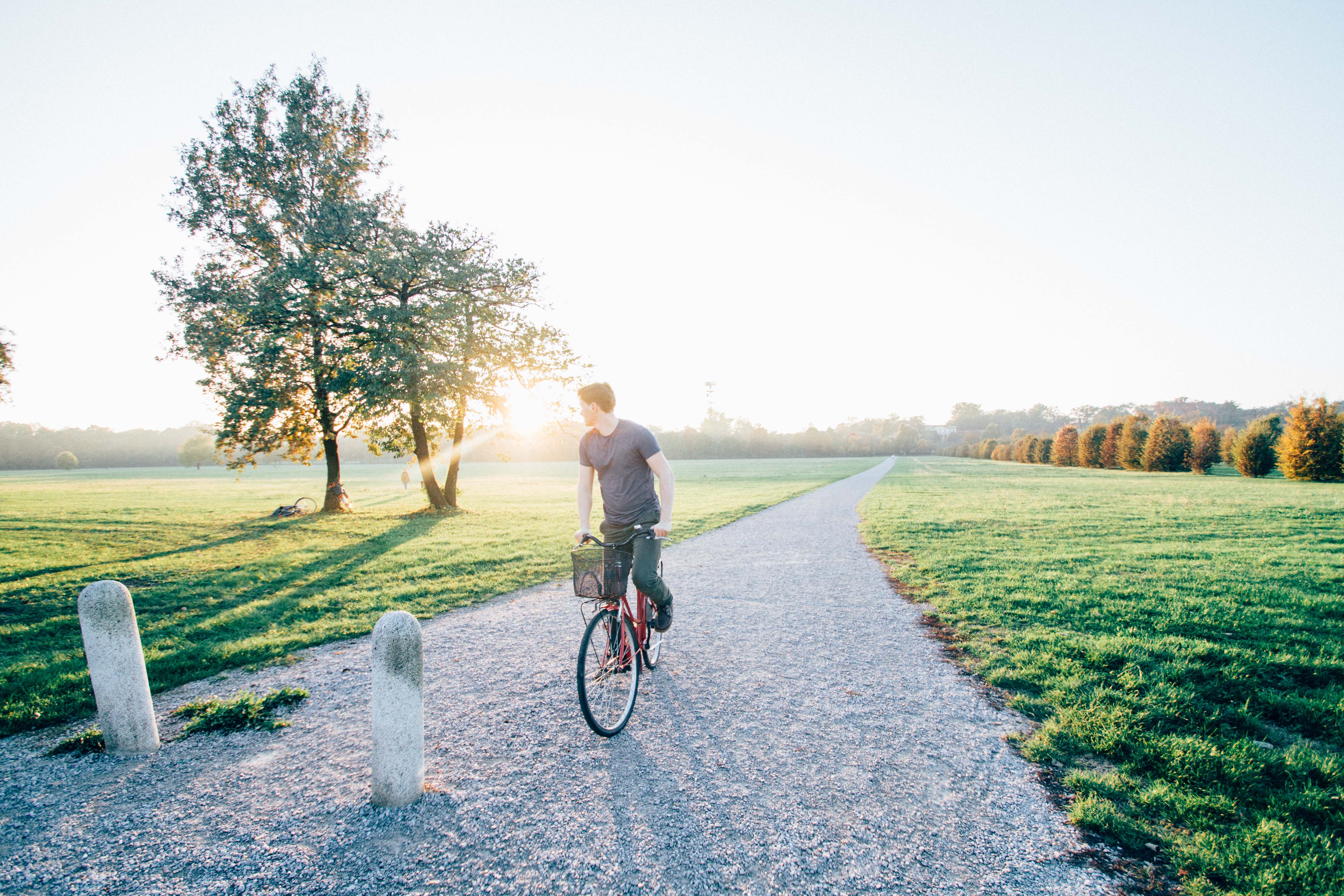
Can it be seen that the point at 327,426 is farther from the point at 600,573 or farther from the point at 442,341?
the point at 600,573

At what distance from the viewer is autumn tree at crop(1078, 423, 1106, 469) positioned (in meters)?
50.5

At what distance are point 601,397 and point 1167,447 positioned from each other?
2153 inches

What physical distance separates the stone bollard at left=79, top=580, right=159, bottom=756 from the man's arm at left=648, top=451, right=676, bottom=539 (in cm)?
326

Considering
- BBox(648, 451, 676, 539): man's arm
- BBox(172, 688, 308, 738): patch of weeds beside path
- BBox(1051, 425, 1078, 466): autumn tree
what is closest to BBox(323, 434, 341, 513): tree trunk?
BBox(172, 688, 308, 738): patch of weeds beside path

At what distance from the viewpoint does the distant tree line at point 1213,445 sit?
3091 centimetres

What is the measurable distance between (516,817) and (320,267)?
57.9ft

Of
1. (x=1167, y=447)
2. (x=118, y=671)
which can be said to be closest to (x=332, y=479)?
(x=118, y=671)

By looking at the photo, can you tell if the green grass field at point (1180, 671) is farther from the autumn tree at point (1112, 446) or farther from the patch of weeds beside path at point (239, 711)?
the autumn tree at point (1112, 446)

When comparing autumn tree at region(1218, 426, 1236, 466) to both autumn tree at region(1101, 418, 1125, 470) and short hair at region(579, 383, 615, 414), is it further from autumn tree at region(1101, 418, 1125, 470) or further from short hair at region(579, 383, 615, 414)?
short hair at region(579, 383, 615, 414)

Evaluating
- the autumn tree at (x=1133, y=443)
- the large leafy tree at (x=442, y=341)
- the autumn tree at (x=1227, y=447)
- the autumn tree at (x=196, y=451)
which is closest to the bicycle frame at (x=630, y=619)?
the large leafy tree at (x=442, y=341)

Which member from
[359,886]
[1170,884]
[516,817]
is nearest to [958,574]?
[1170,884]

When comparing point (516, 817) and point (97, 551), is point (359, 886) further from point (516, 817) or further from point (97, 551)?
point (97, 551)

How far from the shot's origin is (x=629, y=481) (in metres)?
4.21

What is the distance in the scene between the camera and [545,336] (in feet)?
60.5
